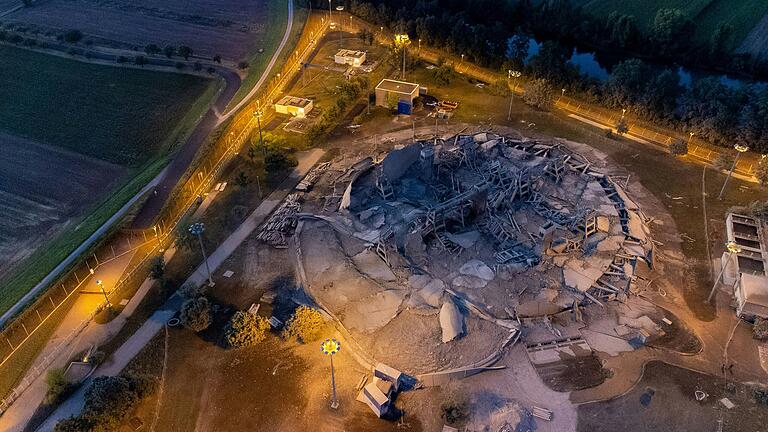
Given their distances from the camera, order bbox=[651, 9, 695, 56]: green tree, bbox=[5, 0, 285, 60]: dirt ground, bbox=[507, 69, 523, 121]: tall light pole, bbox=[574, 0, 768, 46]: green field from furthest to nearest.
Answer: bbox=[5, 0, 285, 60]: dirt ground → bbox=[574, 0, 768, 46]: green field → bbox=[651, 9, 695, 56]: green tree → bbox=[507, 69, 523, 121]: tall light pole

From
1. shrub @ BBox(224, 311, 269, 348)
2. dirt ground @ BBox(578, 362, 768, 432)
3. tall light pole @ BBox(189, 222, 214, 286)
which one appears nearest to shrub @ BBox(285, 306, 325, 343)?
shrub @ BBox(224, 311, 269, 348)

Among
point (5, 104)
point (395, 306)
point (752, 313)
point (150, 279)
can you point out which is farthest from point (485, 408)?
point (5, 104)

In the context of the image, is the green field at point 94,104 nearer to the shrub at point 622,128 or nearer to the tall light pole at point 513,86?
the tall light pole at point 513,86

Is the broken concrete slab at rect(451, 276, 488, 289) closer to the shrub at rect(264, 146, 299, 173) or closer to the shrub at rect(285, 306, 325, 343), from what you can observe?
the shrub at rect(285, 306, 325, 343)

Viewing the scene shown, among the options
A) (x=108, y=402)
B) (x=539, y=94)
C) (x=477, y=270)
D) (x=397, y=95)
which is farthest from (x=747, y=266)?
(x=108, y=402)

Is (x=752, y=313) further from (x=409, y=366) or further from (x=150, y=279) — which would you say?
(x=150, y=279)

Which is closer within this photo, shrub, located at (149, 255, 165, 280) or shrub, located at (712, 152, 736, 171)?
shrub, located at (149, 255, 165, 280)

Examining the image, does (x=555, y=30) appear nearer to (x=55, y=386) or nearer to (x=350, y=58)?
(x=350, y=58)
